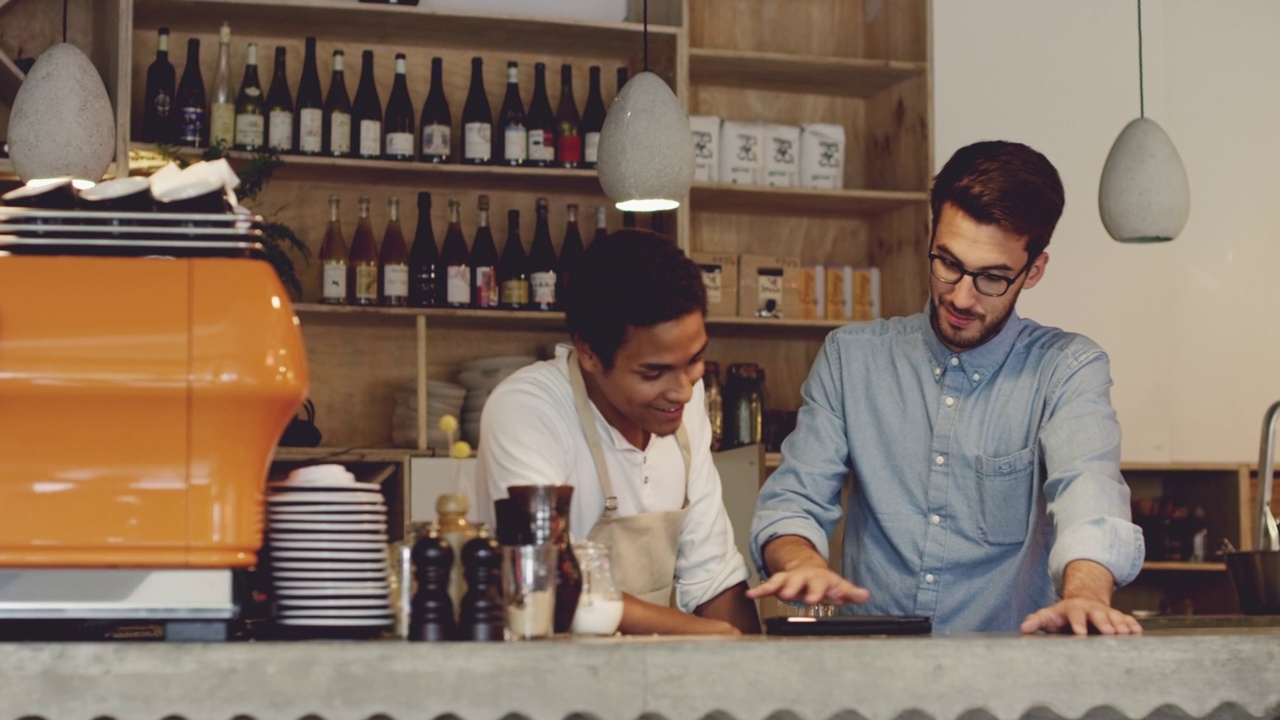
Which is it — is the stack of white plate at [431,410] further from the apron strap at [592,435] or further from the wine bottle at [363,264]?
the apron strap at [592,435]

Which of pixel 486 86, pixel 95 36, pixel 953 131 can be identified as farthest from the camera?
pixel 953 131

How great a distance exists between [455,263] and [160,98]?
93 centimetres

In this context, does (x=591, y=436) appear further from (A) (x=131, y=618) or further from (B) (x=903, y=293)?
(B) (x=903, y=293)

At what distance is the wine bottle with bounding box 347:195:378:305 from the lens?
4137 mm

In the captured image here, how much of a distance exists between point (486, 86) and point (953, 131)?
1.50 metres

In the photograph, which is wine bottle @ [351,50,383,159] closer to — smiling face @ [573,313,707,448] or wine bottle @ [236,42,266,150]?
wine bottle @ [236,42,266,150]

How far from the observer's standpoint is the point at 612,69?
4.50 metres

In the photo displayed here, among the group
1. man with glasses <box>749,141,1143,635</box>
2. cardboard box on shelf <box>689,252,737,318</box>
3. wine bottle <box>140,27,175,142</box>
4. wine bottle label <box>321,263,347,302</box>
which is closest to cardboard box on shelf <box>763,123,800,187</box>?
cardboard box on shelf <box>689,252,737,318</box>

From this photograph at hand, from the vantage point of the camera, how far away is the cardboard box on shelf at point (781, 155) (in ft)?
14.6

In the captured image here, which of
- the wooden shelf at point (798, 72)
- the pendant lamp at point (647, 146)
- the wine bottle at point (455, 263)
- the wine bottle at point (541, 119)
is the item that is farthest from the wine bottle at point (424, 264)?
the pendant lamp at point (647, 146)

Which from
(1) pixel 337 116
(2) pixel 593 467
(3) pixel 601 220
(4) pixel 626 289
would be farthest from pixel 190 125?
(4) pixel 626 289

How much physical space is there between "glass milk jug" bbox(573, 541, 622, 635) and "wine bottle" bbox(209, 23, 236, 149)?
2805 mm

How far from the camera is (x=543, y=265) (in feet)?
14.4

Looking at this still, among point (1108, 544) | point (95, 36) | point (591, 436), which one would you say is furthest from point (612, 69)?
point (1108, 544)
